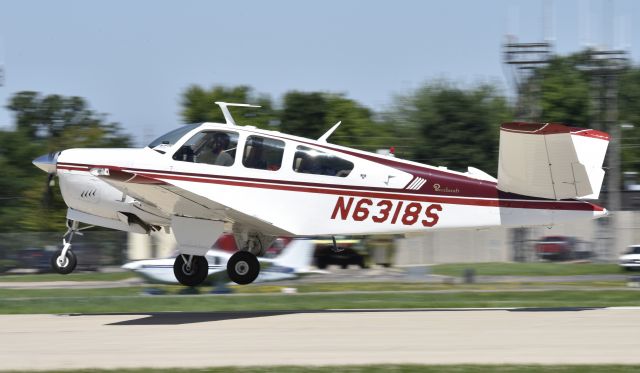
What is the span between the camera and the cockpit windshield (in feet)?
48.2

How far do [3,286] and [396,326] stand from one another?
16465mm

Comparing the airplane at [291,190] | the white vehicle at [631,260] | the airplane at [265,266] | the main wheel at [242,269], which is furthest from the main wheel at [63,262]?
the white vehicle at [631,260]

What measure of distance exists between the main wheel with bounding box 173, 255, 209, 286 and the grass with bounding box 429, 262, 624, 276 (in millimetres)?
14556

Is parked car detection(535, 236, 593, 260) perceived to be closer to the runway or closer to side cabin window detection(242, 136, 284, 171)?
the runway

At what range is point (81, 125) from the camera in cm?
6347

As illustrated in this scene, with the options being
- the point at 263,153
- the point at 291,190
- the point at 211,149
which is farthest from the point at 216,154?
the point at 291,190

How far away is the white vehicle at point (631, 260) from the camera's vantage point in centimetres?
2922

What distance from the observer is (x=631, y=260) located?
96.8ft

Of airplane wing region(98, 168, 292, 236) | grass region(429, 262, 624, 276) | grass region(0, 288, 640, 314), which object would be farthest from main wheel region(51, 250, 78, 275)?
grass region(429, 262, 624, 276)

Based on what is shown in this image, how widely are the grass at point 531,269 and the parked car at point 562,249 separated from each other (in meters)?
2.85

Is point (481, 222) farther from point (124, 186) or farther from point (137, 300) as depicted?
point (137, 300)

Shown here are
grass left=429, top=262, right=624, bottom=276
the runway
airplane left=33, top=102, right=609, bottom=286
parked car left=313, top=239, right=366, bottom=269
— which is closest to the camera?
the runway

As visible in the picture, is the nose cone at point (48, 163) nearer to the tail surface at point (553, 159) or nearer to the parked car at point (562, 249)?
the tail surface at point (553, 159)

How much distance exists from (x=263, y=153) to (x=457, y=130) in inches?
1609
